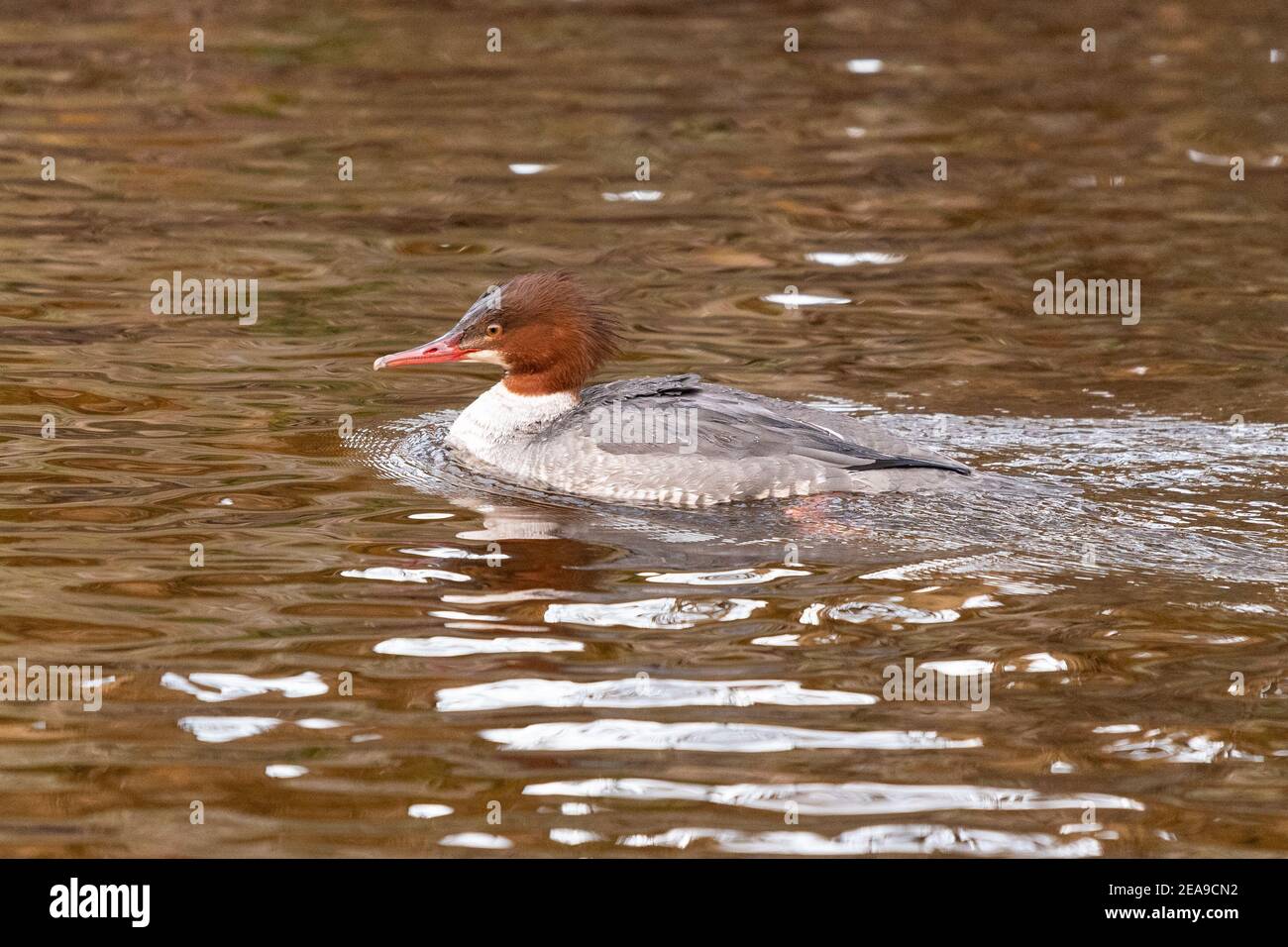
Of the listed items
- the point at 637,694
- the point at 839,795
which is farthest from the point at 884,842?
the point at 637,694

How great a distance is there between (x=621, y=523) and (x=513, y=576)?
2.87 ft

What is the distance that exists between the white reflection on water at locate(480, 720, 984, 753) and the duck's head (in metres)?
3.35

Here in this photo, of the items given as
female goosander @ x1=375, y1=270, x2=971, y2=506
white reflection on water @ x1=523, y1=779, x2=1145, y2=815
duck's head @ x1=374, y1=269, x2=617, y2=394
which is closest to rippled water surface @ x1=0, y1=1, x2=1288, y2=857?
white reflection on water @ x1=523, y1=779, x2=1145, y2=815

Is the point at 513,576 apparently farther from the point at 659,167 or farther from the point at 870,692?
the point at 659,167

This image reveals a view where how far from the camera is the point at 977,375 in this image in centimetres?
1145

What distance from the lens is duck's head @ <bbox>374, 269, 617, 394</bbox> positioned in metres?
9.62

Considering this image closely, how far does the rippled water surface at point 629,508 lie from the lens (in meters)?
6.34

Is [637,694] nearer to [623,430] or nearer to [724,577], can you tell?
[724,577]

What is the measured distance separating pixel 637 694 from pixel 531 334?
3193mm

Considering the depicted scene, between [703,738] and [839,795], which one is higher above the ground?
[703,738]

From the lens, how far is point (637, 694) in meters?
6.90

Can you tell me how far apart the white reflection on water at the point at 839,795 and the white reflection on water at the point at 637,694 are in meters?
0.61

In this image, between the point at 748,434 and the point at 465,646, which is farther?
the point at 748,434

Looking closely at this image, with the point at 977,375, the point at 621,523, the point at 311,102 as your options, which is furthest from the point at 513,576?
the point at 311,102
